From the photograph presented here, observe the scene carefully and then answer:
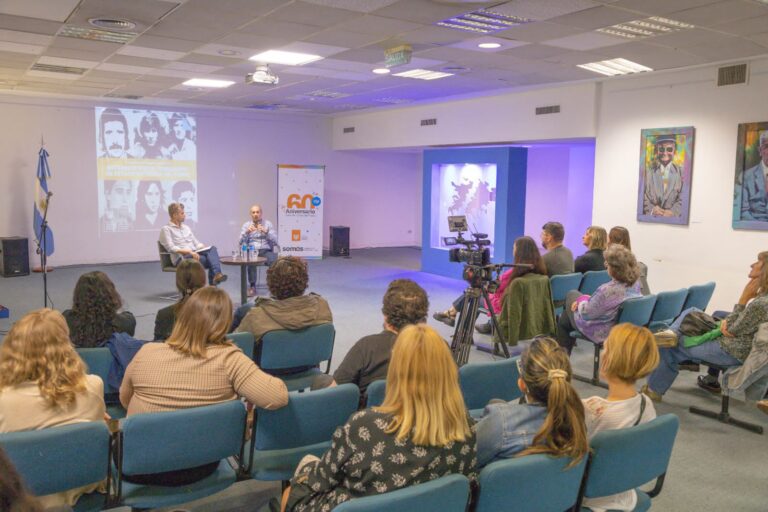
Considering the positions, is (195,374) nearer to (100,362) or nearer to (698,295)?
(100,362)

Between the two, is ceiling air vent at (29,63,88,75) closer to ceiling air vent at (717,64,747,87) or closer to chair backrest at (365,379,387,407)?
chair backrest at (365,379,387,407)

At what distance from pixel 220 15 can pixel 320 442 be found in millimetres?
3941

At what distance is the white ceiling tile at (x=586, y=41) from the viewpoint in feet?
19.0

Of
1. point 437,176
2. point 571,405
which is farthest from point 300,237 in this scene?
point 571,405

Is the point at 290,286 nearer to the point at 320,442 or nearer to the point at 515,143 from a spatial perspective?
the point at 320,442

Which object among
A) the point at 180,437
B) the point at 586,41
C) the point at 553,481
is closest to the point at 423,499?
the point at 553,481

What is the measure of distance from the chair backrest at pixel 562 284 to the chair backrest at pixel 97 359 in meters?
3.95

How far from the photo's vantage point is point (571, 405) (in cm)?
199

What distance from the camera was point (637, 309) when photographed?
193 inches

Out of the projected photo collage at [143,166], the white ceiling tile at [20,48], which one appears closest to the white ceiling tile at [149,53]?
the white ceiling tile at [20,48]

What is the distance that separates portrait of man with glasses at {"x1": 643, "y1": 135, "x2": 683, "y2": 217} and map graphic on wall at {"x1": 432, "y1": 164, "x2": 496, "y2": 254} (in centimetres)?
281

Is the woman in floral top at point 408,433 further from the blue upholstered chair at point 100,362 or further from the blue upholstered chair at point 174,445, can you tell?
the blue upholstered chair at point 100,362

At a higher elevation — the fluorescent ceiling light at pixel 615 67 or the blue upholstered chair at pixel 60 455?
the fluorescent ceiling light at pixel 615 67

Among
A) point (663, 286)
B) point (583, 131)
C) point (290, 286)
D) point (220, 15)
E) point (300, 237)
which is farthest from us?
point (300, 237)
